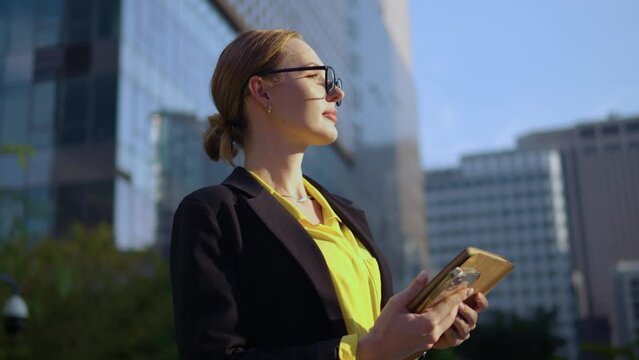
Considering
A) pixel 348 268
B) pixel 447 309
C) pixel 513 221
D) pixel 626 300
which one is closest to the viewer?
pixel 447 309

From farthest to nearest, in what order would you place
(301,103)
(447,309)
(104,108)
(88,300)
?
(104,108)
(88,300)
(301,103)
(447,309)

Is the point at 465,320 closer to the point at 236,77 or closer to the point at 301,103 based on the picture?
the point at 301,103

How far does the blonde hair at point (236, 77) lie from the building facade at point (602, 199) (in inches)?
7145

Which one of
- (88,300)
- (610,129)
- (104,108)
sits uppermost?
(610,129)

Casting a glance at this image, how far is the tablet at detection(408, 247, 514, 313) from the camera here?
6.59 ft

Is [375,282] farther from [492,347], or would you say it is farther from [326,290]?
[492,347]

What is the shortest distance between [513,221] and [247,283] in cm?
14601

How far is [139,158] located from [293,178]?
26562 mm

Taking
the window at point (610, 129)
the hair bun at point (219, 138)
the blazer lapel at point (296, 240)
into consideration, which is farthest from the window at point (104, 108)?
the window at point (610, 129)

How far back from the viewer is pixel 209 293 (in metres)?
2.21

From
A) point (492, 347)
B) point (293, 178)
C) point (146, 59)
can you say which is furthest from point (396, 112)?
point (293, 178)

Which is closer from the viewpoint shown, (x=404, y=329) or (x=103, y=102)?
(x=404, y=329)

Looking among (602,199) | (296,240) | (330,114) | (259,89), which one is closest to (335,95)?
(330,114)

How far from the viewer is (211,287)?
2.21m
